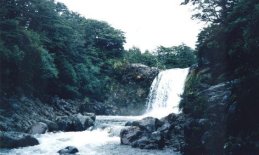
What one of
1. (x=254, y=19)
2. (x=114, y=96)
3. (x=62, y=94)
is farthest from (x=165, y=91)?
(x=254, y=19)

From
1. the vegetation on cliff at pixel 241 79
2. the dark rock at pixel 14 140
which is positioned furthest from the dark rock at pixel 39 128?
the vegetation on cliff at pixel 241 79

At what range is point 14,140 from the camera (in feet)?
63.6

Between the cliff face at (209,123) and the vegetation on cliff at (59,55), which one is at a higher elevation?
the vegetation on cliff at (59,55)

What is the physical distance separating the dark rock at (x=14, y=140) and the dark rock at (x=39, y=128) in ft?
15.8

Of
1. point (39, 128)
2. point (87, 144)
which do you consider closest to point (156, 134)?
point (87, 144)

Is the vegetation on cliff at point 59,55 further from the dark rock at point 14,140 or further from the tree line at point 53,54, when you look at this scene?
the dark rock at point 14,140

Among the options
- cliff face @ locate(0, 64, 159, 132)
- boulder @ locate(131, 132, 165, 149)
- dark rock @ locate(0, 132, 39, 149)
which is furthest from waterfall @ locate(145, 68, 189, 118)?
dark rock @ locate(0, 132, 39, 149)

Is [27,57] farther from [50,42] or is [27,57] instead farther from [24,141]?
[24,141]

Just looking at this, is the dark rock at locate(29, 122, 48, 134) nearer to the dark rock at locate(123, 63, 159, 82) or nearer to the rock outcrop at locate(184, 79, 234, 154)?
the rock outcrop at locate(184, 79, 234, 154)

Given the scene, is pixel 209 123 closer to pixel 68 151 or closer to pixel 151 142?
pixel 151 142

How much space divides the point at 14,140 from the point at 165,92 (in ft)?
94.1

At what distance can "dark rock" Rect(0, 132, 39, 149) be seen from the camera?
62.5 ft

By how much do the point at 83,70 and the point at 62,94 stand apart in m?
5.92

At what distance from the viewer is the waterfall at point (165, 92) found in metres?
42.8
